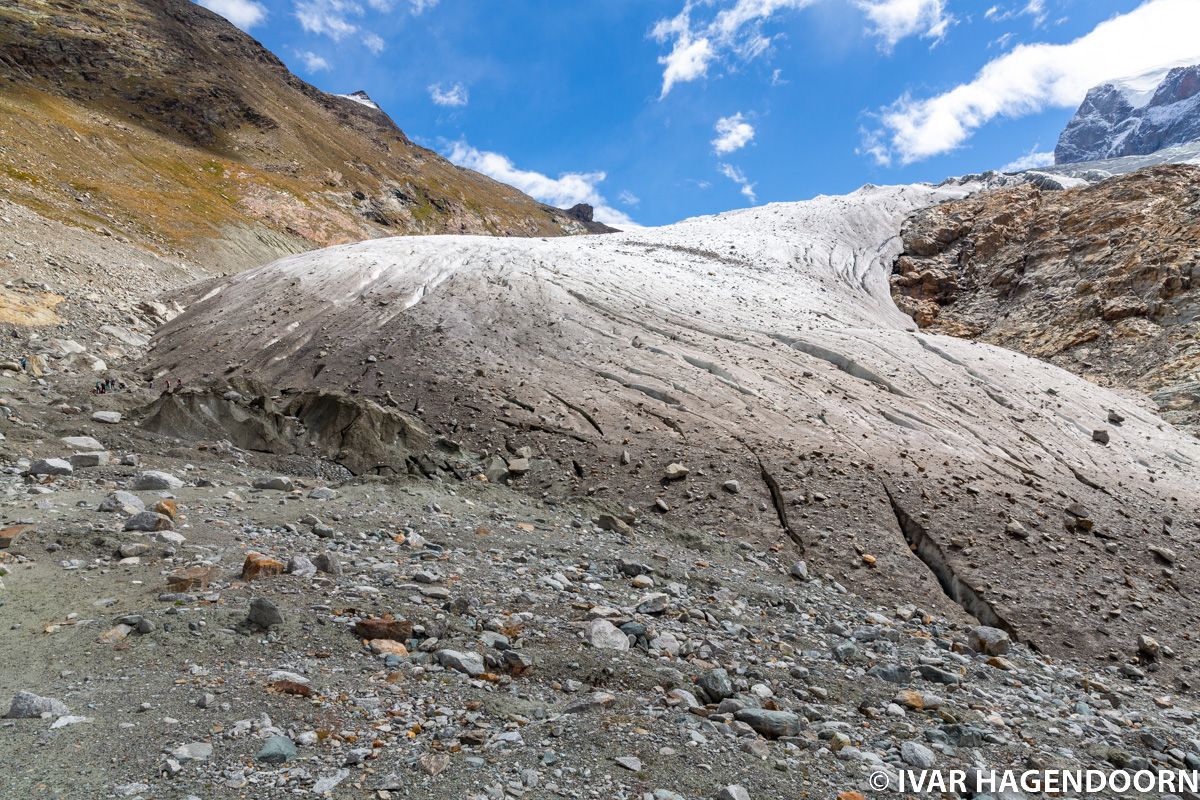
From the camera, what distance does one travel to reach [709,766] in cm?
563

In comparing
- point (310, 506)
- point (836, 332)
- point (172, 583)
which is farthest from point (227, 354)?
point (836, 332)

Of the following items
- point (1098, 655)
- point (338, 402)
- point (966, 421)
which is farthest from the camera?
point (966, 421)

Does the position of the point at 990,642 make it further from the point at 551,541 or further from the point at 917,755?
the point at 551,541

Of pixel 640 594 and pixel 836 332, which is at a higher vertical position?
pixel 836 332

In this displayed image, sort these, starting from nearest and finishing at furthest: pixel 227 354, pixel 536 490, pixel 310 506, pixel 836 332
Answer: pixel 310 506, pixel 536 490, pixel 227 354, pixel 836 332

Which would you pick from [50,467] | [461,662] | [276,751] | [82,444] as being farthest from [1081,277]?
[50,467]

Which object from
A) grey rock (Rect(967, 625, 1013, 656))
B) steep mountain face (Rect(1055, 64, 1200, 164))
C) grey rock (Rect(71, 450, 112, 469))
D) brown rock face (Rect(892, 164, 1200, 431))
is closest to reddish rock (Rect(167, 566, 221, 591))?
grey rock (Rect(71, 450, 112, 469))

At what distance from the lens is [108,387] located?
16.9 m

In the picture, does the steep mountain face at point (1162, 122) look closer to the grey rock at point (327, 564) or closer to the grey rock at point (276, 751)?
the grey rock at point (327, 564)

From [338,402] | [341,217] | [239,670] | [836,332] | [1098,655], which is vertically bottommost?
[239,670]

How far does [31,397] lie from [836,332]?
21.7 meters

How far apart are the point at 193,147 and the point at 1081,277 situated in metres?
86.0

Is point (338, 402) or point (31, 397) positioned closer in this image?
point (31, 397)

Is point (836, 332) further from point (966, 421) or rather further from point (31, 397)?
point (31, 397)
